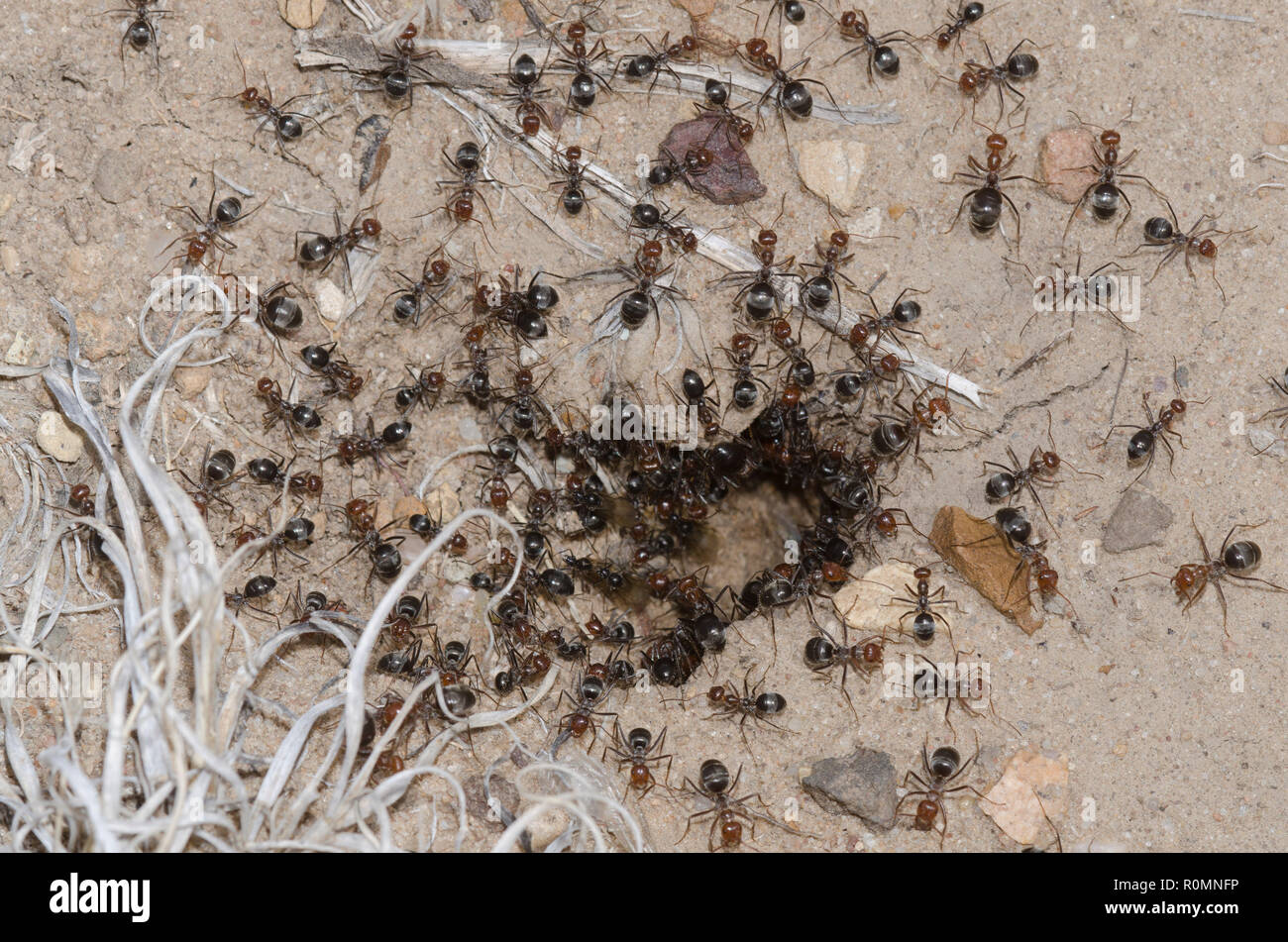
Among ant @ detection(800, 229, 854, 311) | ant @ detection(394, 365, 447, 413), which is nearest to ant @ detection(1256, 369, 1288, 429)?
ant @ detection(800, 229, 854, 311)

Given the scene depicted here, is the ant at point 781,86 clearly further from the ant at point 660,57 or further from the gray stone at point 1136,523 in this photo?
the gray stone at point 1136,523

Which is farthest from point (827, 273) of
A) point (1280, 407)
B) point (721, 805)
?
point (721, 805)

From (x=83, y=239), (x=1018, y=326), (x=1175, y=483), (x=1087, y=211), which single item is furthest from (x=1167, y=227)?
(x=83, y=239)

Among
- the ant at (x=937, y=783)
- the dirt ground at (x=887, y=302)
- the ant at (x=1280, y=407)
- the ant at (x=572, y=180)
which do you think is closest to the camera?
the ant at (x=937, y=783)

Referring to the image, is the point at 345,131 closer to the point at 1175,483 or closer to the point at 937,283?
the point at 937,283

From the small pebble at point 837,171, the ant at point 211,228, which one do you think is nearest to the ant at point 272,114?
the ant at point 211,228

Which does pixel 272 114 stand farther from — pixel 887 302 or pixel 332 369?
pixel 887 302
